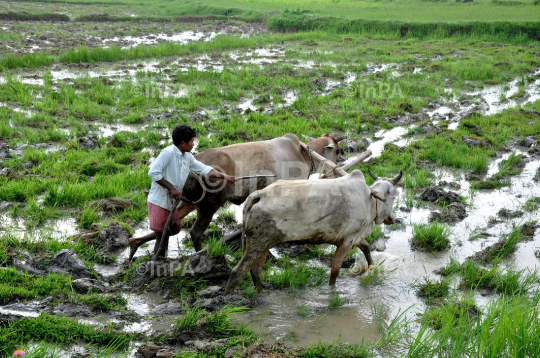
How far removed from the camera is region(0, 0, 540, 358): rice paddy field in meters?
3.84

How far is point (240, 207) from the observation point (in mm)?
6848

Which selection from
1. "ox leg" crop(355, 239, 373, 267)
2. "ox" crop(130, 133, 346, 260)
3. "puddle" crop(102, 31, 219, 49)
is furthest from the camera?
"puddle" crop(102, 31, 219, 49)

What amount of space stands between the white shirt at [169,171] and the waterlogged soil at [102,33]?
40.6ft

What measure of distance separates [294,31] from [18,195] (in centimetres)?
1906

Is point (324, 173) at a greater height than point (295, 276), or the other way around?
point (324, 173)

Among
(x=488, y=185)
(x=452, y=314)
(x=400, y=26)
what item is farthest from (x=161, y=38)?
(x=452, y=314)

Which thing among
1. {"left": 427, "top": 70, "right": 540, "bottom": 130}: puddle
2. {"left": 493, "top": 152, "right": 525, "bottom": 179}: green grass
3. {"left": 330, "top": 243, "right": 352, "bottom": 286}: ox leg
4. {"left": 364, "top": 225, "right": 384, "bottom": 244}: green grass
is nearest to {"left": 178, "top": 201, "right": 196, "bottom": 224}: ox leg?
{"left": 330, "top": 243, "right": 352, "bottom": 286}: ox leg

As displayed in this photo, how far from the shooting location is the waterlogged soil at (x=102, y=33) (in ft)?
56.2

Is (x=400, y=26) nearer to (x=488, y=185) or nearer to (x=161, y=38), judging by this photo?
(x=161, y=38)

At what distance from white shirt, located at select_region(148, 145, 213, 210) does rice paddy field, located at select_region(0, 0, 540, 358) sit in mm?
596

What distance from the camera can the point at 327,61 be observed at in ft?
52.4

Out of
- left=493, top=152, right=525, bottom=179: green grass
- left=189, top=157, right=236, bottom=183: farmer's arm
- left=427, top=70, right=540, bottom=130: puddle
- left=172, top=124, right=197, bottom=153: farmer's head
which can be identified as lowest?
left=493, top=152, right=525, bottom=179: green grass

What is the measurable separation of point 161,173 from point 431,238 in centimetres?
307

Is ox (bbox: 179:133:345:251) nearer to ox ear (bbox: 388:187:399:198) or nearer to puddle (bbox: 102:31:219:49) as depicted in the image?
ox ear (bbox: 388:187:399:198)
